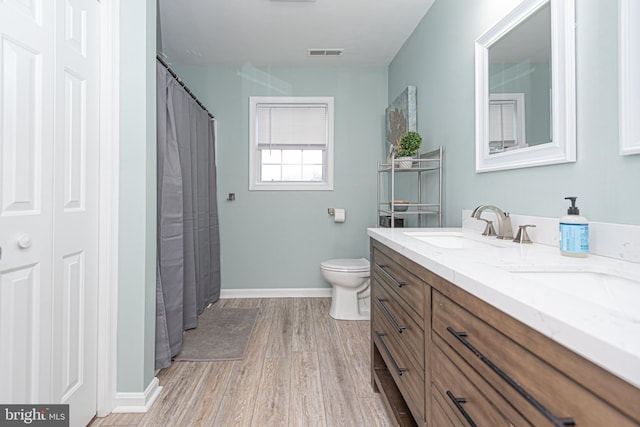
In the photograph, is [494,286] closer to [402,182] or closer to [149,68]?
[149,68]

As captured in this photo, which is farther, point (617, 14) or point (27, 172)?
point (27, 172)

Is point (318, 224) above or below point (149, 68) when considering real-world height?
below

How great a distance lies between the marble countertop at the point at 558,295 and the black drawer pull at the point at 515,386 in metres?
0.12

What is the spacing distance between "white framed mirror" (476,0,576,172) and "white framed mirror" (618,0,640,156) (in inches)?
8.0

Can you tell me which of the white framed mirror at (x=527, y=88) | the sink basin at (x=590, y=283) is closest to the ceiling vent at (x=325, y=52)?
the white framed mirror at (x=527, y=88)

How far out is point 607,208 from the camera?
1.09m

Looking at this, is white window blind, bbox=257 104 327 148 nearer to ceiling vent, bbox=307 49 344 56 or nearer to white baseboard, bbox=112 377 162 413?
ceiling vent, bbox=307 49 344 56

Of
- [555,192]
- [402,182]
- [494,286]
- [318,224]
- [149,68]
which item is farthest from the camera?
[318,224]

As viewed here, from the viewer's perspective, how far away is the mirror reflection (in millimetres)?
1353

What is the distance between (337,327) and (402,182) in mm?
1460

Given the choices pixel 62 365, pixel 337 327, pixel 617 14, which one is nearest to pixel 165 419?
pixel 62 365

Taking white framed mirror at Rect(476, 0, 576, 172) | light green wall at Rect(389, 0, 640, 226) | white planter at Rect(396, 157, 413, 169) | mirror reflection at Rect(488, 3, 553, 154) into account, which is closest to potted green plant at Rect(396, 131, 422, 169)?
white planter at Rect(396, 157, 413, 169)

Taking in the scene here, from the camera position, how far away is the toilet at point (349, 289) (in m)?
2.93

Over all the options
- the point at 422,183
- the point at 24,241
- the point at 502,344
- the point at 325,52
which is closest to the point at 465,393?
the point at 502,344
